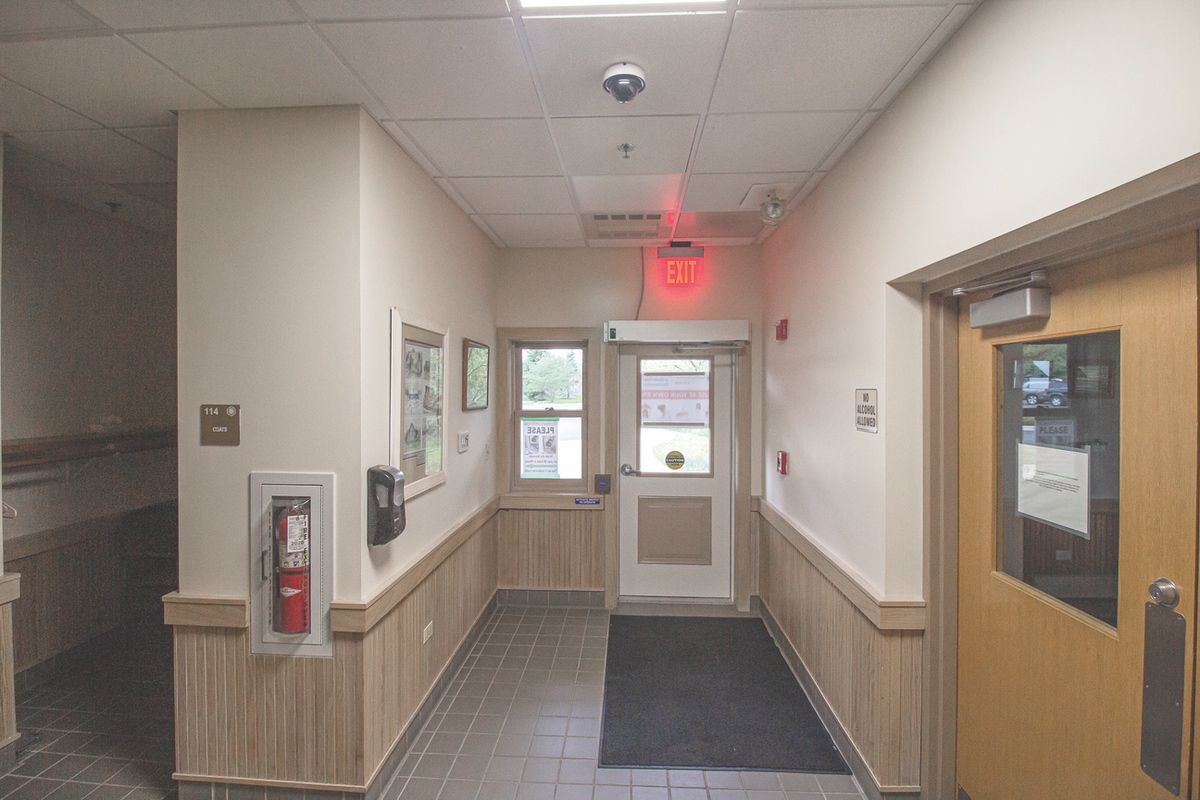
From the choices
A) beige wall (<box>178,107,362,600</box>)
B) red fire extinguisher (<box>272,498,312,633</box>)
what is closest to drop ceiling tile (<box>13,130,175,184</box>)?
beige wall (<box>178,107,362,600</box>)

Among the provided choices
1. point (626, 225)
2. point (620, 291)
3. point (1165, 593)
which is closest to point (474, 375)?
point (620, 291)

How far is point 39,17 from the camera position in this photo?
155cm

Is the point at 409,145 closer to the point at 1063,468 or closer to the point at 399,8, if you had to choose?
the point at 399,8

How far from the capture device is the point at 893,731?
2.06 meters

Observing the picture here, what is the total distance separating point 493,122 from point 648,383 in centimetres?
238

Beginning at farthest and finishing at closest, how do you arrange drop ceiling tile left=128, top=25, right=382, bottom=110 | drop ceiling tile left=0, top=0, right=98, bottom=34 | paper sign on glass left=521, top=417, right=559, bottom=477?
paper sign on glass left=521, top=417, right=559, bottom=477
drop ceiling tile left=128, top=25, right=382, bottom=110
drop ceiling tile left=0, top=0, right=98, bottom=34

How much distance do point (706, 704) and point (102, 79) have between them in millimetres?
3691

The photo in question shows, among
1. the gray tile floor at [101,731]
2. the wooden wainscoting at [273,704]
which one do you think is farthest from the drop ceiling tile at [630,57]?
the gray tile floor at [101,731]

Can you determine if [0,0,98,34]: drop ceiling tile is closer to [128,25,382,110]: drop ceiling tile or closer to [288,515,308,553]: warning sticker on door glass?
[128,25,382,110]: drop ceiling tile

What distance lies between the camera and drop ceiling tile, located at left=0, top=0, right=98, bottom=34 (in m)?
1.50

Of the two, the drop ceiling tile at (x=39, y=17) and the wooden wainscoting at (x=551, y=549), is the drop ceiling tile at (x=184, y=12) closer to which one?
the drop ceiling tile at (x=39, y=17)

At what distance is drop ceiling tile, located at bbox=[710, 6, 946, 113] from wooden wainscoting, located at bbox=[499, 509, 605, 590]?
9.82 feet

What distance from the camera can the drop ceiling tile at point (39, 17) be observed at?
1502 millimetres

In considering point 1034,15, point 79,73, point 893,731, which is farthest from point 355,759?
point 1034,15
